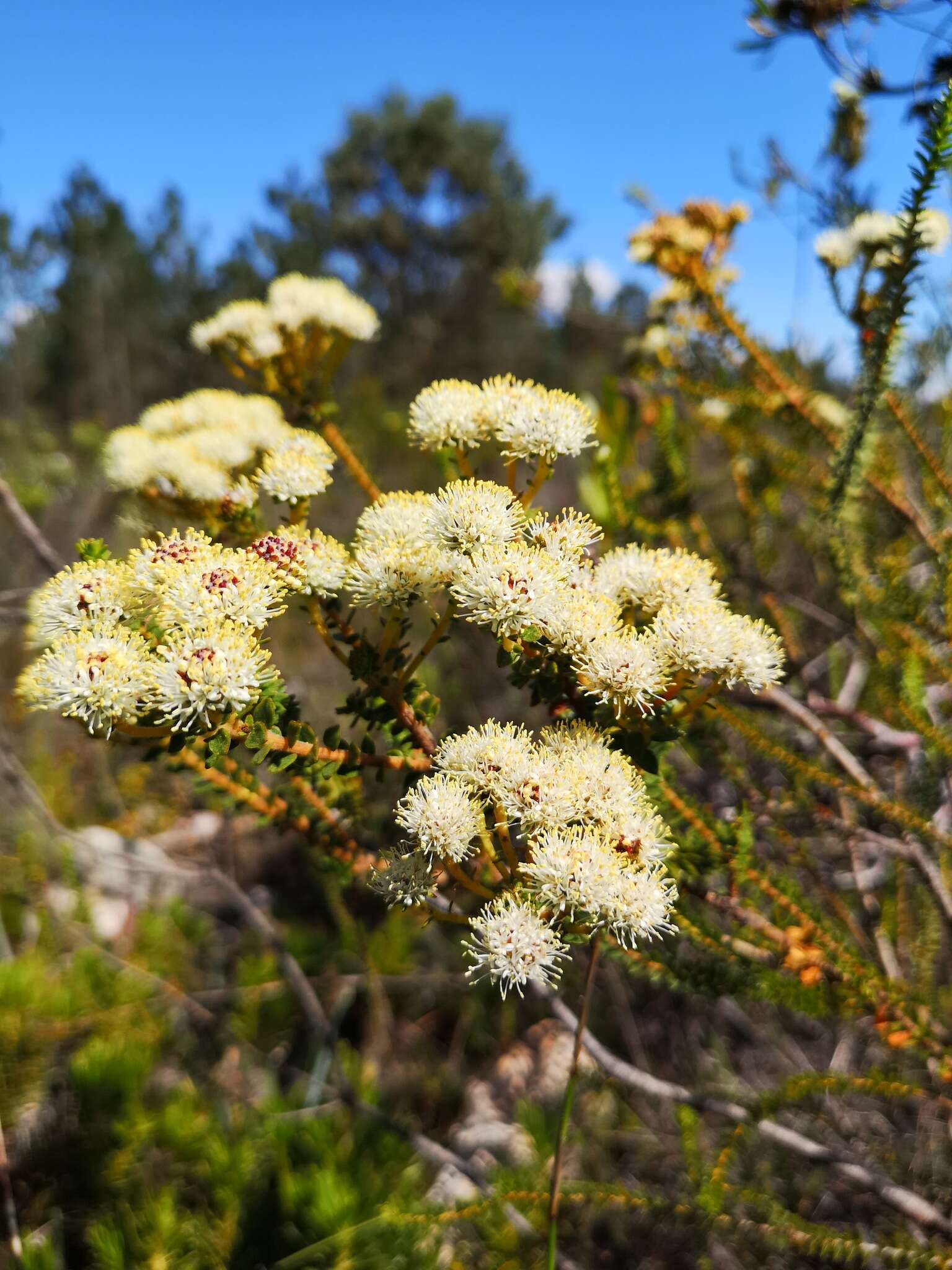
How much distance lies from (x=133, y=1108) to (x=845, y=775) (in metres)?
2.00

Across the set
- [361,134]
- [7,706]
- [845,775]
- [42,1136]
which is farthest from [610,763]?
[361,134]

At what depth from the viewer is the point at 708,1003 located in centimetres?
241

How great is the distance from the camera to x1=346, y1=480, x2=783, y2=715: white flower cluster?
0.87 meters

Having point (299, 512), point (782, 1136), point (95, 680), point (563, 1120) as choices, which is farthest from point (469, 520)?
point (782, 1136)

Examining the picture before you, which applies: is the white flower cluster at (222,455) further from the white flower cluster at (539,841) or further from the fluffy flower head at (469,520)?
the white flower cluster at (539,841)

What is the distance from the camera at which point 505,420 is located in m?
1.06

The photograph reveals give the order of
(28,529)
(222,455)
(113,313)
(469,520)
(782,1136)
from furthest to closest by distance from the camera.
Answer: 1. (113,313)
2. (28,529)
3. (782,1136)
4. (222,455)
5. (469,520)

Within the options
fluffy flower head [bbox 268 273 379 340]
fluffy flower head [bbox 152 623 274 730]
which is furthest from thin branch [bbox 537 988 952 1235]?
fluffy flower head [bbox 268 273 379 340]

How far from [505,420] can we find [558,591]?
0.95 ft

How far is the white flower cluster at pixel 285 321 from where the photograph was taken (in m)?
1.53

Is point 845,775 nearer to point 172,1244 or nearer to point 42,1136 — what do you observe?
point 172,1244

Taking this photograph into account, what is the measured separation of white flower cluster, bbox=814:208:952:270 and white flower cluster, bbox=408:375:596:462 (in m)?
0.79

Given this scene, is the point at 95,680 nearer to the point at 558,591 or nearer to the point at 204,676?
the point at 204,676

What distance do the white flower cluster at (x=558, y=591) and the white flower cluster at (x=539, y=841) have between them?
0.10 meters
